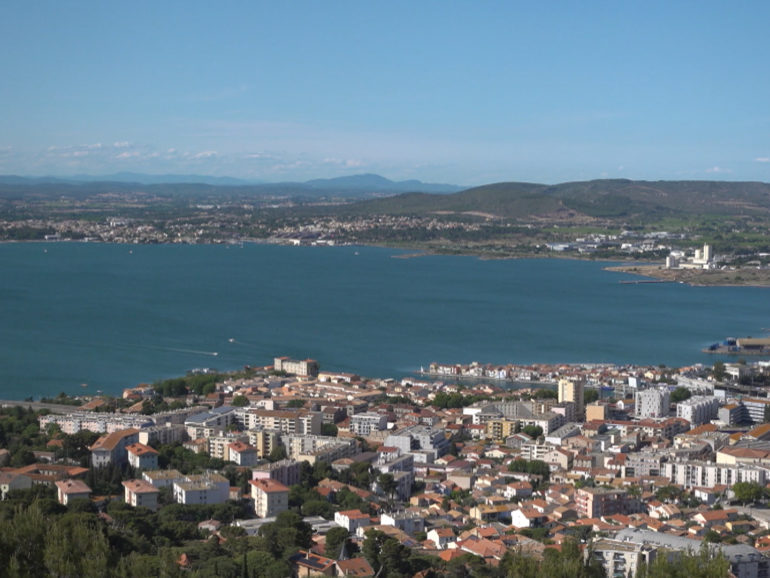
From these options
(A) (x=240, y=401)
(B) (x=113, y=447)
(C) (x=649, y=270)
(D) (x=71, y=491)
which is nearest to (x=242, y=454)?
(B) (x=113, y=447)

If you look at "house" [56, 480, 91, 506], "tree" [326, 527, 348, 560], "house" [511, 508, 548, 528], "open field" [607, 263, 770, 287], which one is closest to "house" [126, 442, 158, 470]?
"house" [56, 480, 91, 506]

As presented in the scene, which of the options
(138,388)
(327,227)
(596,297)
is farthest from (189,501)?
(327,227)

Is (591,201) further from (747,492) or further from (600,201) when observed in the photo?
(747,492)

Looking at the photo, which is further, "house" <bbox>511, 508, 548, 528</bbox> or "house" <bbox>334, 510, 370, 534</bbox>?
"house" <bbox>511, 508, 548, 528</bbox>

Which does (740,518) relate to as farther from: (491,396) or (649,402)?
(491,396)

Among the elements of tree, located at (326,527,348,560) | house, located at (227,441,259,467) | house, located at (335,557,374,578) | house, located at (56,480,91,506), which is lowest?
house, located at (227,441,259,467)

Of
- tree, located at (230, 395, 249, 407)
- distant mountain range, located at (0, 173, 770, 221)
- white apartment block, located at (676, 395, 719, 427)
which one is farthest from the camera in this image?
distant mountain range, located at (0, 173, 770, 221)

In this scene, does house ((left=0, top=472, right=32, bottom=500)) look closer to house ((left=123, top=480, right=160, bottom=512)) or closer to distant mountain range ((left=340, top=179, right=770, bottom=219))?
house ((left=123, top=480, right=160, bottom=512))
